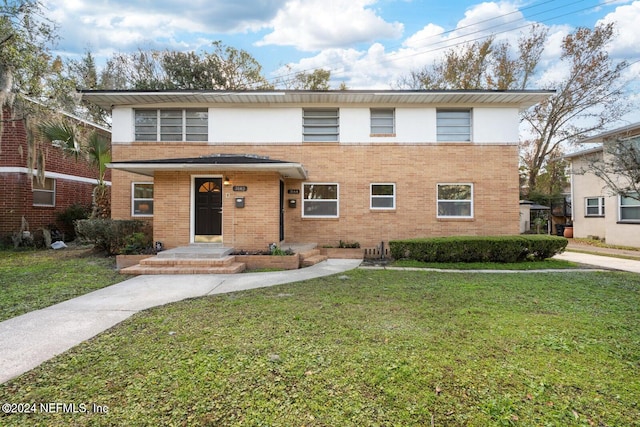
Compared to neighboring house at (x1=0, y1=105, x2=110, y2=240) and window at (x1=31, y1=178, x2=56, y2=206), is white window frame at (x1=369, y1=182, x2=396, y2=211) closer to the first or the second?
neighboring house at (x1=0, y1=105, x2=110, y2=240)

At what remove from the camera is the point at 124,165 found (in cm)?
909

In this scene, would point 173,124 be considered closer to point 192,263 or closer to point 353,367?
point 192,263

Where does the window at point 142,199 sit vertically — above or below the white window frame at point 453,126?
below

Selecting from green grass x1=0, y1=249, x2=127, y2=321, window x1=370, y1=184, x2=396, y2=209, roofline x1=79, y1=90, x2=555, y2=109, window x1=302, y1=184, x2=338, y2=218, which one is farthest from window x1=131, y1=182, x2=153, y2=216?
window x1=370, y1=184, x2=396, y2=209

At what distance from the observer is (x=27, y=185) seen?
43.0ft

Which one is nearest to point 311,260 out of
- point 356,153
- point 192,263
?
point 192,263

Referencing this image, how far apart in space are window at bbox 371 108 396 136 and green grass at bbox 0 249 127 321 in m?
9.83

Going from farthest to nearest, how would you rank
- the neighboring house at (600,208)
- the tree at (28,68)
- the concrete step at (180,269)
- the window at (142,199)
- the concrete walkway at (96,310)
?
the neighboring house at (600,208), the window at (142,199), the tree at (28,68), the concrete step at (180,269), the concrete walkway at (96,310)

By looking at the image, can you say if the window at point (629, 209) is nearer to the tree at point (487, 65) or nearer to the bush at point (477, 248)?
the bush at point (477, 248)

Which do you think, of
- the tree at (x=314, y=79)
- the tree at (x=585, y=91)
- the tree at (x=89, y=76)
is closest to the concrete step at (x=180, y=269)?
the tree at (x=314, y=79)

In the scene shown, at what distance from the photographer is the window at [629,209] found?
1420cm

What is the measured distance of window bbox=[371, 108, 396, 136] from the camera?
39.3 feet

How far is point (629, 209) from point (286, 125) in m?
16.9

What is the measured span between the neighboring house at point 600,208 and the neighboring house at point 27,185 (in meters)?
22.9
